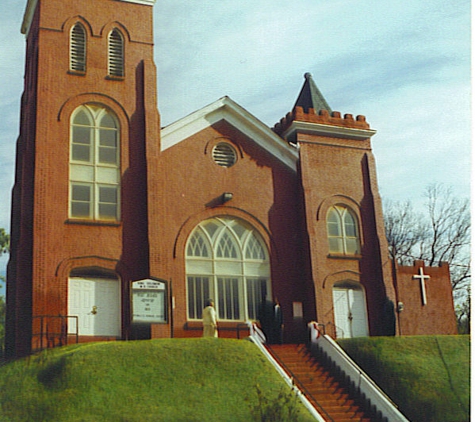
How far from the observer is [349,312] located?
27047 millimetres

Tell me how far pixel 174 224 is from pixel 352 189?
7.23 metres

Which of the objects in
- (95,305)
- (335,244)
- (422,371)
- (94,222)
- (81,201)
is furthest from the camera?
(335,244)

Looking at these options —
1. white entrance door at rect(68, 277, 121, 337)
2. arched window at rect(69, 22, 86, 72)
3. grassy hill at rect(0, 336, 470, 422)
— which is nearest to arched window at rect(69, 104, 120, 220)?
arched window at rect(69, 22, 86, 72)

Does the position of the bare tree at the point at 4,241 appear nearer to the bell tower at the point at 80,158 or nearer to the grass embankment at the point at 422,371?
the bell tower at the point at 80,158

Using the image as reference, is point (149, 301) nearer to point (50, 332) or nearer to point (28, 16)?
point (50, 332)

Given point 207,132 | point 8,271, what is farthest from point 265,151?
point 8,271

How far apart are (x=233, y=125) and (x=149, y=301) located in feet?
24.8

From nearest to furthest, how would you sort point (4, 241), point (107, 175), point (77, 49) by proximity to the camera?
point (107, 175), point (77, 49), point (4, 241)

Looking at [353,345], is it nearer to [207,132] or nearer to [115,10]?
[207,132]

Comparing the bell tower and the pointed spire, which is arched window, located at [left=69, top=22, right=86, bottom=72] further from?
the pointed spire

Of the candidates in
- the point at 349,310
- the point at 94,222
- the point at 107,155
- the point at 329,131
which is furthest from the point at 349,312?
the point at 107,155

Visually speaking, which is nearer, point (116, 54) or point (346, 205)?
point (116, 54)

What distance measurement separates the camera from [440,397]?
20531 millimetres

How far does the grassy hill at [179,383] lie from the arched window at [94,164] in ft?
16.0
